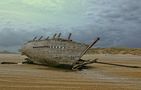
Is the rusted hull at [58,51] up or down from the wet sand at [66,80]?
up

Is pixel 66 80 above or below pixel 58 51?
below

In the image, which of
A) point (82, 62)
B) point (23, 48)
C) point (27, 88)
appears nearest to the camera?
point (27, 88)

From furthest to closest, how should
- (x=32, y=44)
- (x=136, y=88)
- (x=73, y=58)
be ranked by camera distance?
(x=32, y=44) < (x=73, y=58) < (x=136, y=88)

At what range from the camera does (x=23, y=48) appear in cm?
2917

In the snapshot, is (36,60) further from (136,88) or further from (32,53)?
(136,88)

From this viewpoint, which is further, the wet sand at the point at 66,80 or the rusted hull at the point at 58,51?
the rusted hull at the point at 58,51

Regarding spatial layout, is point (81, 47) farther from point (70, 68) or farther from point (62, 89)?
point (62, 89)

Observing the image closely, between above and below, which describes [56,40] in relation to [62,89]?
above

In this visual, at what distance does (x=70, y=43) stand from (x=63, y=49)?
560mm

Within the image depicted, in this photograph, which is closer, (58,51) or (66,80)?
(66,80)

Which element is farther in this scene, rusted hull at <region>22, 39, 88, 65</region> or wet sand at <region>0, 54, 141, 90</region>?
rusted hull at <region>22, 39, 88, 65</region>

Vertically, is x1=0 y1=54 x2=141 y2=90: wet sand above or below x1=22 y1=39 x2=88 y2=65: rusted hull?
below

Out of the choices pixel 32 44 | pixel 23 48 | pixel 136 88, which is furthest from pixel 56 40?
pixel 136 88

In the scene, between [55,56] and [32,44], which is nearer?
[55,56]
